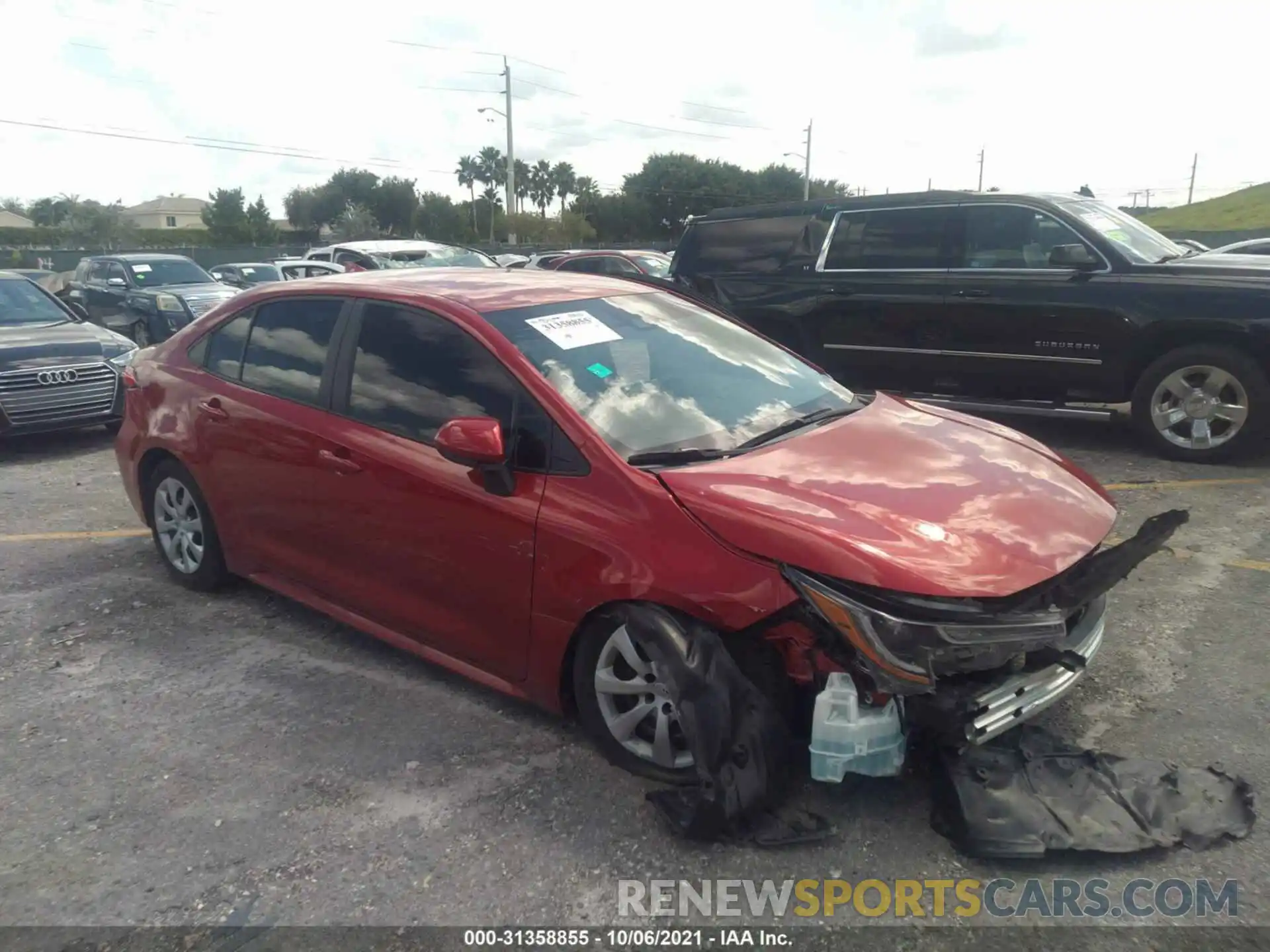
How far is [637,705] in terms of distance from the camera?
3.11 meters

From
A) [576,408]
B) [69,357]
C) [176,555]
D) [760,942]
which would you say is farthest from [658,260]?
[760,942]

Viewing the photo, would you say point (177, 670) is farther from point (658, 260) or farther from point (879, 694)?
point (658, 260)

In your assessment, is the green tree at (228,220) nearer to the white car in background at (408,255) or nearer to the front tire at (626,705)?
the white car in background at (408,255)

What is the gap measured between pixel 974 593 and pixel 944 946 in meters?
0.89

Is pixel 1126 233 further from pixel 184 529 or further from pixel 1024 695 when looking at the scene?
pixel 184 529

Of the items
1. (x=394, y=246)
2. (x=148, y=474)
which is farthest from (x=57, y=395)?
(x=394, y=246)

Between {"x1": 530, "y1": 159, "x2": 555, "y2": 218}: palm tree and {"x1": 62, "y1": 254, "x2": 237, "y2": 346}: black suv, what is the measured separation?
79908mm

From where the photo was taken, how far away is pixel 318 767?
3.38m

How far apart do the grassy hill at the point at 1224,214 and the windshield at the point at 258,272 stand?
38.7 metres

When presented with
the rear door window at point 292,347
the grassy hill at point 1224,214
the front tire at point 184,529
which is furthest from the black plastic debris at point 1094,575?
the grassy hill at point 1224,214

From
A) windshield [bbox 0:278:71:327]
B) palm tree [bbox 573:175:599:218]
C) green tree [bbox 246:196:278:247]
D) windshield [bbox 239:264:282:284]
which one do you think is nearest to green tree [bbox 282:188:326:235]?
green tree [bbox 246:196:278:247]

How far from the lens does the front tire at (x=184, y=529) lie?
4781 mm

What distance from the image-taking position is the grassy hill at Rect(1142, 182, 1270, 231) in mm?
48438

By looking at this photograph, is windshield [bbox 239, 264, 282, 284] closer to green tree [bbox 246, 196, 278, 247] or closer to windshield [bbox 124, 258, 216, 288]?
windshield [bbox 124, 258, 216, 288]
